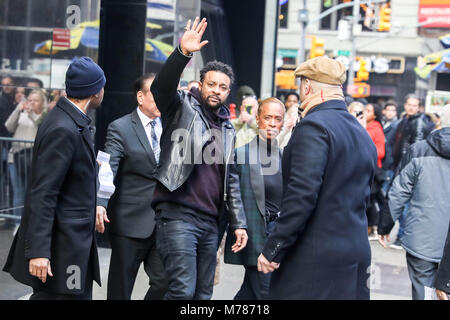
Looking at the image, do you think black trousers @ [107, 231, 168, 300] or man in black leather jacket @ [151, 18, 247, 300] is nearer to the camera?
man in black leather jacket @ [151, 18, 247, 300]

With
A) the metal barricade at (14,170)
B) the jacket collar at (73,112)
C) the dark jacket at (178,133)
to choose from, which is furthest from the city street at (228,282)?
the jacket collar at (73,112)

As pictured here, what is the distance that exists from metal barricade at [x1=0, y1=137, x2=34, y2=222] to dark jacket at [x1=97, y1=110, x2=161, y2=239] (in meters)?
2.90

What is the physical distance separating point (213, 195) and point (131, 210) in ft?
2.81

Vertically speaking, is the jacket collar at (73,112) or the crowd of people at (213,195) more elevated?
the jacket collar at (73,112)

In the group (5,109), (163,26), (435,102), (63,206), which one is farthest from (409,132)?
(63,206)

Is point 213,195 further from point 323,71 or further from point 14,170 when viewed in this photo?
point 14,170

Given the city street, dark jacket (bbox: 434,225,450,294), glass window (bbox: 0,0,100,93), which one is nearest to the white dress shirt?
the city street

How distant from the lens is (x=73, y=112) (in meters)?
4.43

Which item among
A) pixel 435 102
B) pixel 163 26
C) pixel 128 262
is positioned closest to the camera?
pixel 128 262

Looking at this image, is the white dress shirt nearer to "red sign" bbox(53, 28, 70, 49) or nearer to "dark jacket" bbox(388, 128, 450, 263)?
"dark jacket" bbox(388, 128, 450, 263)

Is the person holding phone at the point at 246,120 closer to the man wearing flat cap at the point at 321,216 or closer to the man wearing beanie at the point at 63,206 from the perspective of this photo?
the man wearing beanie at the point at 63,206

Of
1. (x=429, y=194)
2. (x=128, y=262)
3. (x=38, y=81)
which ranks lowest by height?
(x=128, y=262)

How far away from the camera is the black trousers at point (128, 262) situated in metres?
5.64

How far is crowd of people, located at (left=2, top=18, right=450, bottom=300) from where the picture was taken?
4.16m
